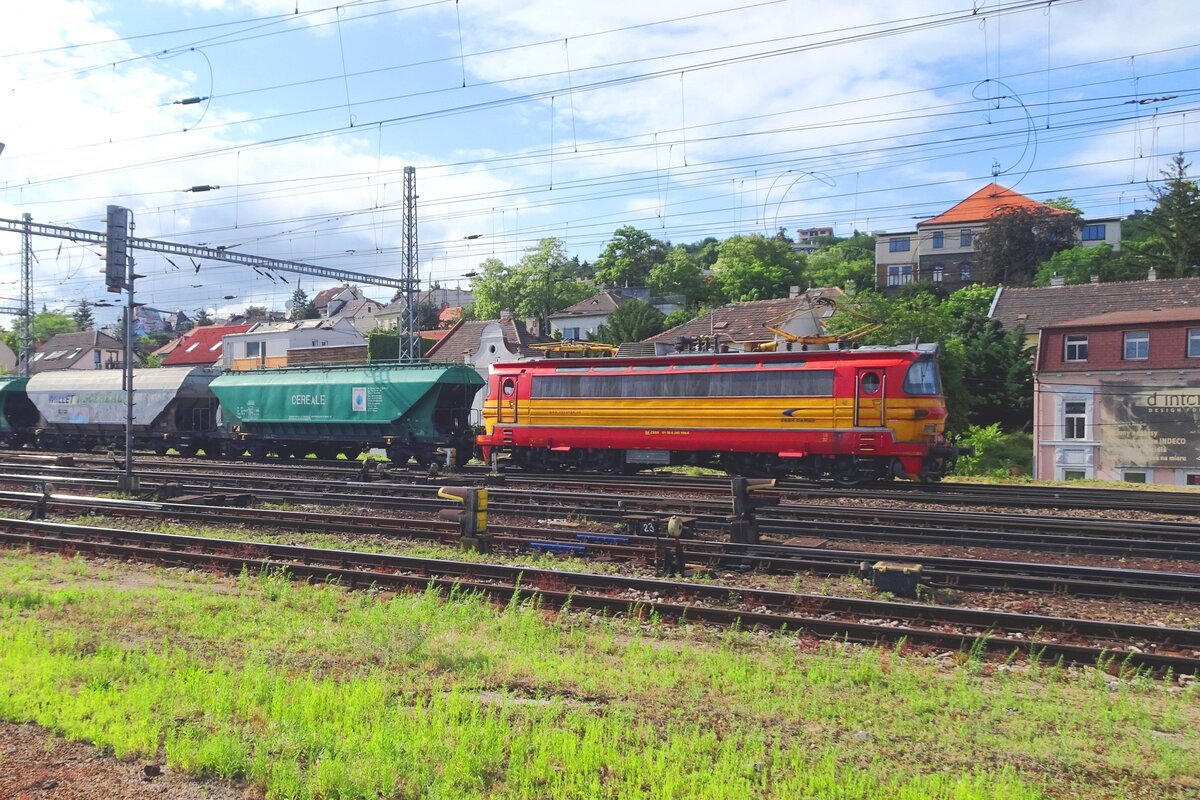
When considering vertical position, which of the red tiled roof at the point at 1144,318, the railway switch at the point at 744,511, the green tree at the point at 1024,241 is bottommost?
the railway switch at the point at 744,511

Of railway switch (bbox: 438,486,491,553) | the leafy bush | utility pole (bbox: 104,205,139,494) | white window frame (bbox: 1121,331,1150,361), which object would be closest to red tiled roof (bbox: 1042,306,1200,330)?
white window frame (bbox: 1121,331,1150,361)

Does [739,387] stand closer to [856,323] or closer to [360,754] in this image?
[360,754]

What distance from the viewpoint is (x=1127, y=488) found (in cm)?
2206

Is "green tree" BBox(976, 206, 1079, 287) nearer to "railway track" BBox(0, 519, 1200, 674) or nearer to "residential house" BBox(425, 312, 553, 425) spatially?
"residential house" BBox(425, 312, 553, 425)

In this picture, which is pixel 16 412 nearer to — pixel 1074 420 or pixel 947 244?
pixel 1074 420

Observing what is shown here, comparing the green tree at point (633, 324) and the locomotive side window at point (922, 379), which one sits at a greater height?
the green tree at point (633, 324)

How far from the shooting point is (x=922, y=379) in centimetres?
1914

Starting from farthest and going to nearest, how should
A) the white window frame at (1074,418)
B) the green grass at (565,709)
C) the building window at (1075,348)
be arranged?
the building window at (1075,348) < the white window frame at (1074,418) < the green grass at (565,709)

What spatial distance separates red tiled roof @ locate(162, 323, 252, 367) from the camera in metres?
72.8

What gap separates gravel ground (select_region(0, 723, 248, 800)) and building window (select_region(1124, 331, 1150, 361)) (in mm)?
35960

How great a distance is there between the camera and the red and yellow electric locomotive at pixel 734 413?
19156 millimetres

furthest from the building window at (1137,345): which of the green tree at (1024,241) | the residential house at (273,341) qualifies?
the residential house at (273,341)

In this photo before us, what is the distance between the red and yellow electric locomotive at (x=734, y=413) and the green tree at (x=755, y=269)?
170ft

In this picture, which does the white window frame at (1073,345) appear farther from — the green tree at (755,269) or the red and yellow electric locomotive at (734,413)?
the green tree at (755,269)
